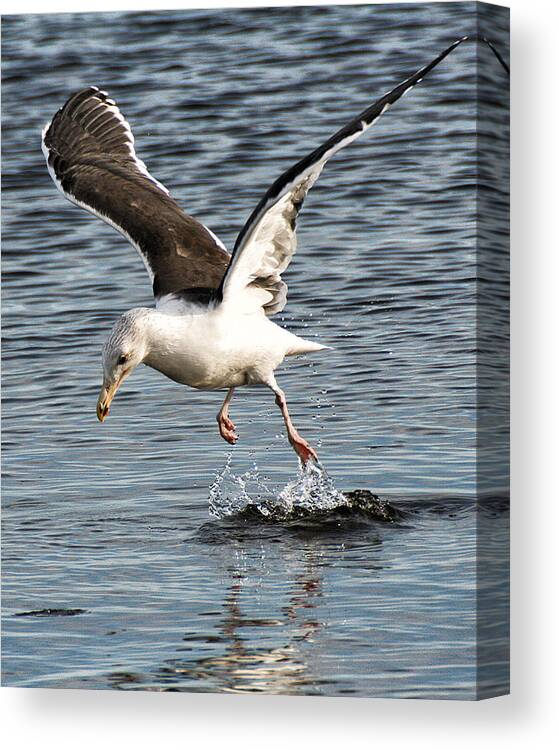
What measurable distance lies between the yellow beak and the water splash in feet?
1.52

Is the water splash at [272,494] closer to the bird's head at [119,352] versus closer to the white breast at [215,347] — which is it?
the white breast at [215,347]

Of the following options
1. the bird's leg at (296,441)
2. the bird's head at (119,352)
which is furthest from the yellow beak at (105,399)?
the bird's leg at (296,441)

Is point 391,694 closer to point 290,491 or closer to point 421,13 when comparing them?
point 290,491

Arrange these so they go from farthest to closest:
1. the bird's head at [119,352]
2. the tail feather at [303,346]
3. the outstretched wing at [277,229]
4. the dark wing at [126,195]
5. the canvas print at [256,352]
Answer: the dark wing at [126,195]
the tail feather at [303,346]
the bird's head at [119,352]
the canvas print at [256,352]
the outstretched wing at [277,229]

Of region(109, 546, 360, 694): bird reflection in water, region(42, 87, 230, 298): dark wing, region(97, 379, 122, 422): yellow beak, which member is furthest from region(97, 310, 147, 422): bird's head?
region(109, 546, 360, 694): bird reflection in water

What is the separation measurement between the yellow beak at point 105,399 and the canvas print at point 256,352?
0.4 inches

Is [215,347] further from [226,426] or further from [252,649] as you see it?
[252,649]

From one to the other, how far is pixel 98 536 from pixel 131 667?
48 centimetres

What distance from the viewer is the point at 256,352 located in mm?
6863

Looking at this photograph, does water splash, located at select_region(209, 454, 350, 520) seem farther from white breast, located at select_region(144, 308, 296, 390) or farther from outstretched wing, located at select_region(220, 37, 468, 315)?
outstretched wing, located at select_region(220, 37, 468, 315)

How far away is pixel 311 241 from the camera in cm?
678

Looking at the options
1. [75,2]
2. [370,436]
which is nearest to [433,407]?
[370,436]

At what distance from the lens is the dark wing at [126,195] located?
7.01 m

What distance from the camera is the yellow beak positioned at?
6680 mm
